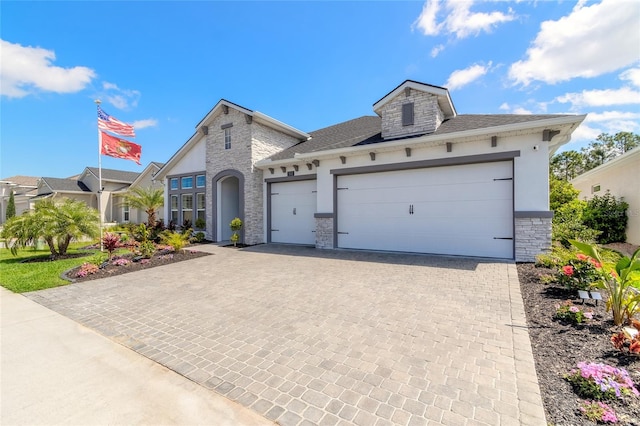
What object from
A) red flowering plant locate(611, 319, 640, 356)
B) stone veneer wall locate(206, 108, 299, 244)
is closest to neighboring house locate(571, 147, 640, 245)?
red flowering plant locate(611, 319, 640, 356)

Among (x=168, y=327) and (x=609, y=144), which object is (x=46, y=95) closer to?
(x=168, y=327)

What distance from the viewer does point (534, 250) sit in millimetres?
7543

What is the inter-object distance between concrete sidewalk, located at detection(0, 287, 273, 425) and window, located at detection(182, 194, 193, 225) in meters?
12.6

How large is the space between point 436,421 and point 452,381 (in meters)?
0.64

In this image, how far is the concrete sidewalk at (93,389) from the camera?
2.27 meters

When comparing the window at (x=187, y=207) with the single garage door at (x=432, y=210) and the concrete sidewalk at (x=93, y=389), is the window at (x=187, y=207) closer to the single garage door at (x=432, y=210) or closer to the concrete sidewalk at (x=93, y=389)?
the single garage door at (x=432, y=210)

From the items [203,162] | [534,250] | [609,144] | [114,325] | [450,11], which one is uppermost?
[609,144]

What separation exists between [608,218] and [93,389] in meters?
17.9

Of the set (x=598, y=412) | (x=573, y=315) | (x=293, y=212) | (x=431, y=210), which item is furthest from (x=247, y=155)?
(x=598, y=412)

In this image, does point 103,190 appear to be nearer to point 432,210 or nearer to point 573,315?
point 432,210

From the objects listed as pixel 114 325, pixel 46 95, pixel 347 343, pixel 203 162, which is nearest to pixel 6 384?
pixel 114 325

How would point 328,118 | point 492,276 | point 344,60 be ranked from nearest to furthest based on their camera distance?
point 492,276
point 344,60
point 328,118

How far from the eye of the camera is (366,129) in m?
12.5

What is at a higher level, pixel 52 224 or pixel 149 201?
pixel 149 201
